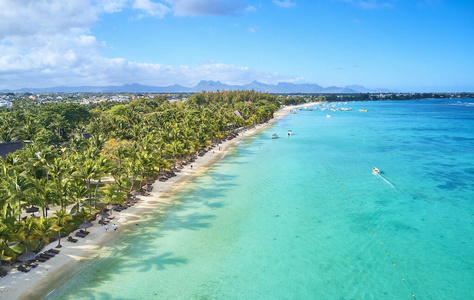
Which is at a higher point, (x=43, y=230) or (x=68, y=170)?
(x=68, y=170)

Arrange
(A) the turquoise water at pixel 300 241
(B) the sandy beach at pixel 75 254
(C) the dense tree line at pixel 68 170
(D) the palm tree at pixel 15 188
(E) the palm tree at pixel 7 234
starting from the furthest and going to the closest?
1. (C) the dense tree line at pixel 68 170
2. (D) the palm tree at pixel 15 188
3. (A) the turquoise water at pixel 300 241
4. (E) the palm tree at pixel 7 234
5. (B) the sandy beach at pixel 75 254

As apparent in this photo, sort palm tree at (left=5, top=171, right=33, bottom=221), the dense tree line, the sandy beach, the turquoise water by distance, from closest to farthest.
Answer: the sandy beach, the turquoise water, palm tree at (left=5, top=171, right=33, bottom=221), the dense tree line

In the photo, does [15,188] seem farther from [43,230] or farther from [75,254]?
[75,254]

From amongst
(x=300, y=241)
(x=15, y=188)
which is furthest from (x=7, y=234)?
(x=300, y=241)

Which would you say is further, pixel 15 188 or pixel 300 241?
pixel 300 241

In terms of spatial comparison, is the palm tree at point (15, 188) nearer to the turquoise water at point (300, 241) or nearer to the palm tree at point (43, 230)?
the palm tree at point (43, 230)

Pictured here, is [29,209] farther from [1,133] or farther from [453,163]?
[453,163]

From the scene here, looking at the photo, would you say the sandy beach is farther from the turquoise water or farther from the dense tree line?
the dense tree line

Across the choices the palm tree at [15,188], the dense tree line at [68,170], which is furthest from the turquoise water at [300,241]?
the palm tree at [15,188]

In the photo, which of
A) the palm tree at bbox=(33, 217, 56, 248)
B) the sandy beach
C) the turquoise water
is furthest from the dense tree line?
the turquoise water
